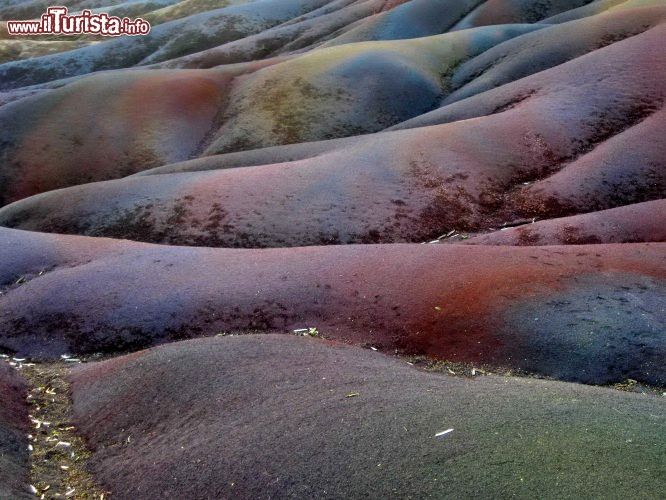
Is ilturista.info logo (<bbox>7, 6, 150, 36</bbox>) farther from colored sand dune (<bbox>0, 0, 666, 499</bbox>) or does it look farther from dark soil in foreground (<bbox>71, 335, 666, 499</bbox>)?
dark soil in foreground (<bbox>71, 335, 666, 499</bbox>)

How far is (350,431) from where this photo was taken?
7.54m

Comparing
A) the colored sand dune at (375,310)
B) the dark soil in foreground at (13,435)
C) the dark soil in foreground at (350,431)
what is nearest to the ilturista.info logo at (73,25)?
the colored sand dune at (375,310)

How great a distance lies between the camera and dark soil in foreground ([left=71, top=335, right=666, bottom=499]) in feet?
21.7

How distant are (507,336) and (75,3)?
117 metres

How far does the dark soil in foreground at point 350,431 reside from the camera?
6613 mm

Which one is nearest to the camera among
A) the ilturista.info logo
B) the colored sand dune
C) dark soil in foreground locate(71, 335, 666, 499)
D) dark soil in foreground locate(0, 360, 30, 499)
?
dark soil in foreground locate(71, 335, 666, 499)

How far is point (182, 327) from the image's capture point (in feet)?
42.0

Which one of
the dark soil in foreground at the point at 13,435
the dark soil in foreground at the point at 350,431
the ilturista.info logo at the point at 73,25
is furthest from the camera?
the ilturista.info logo at the point at 73,25

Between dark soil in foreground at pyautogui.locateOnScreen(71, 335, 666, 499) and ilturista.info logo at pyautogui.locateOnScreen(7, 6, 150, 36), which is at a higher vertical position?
ilturista.info logo at pyautogui.locateOnScreen(7, 6, 150, 36)

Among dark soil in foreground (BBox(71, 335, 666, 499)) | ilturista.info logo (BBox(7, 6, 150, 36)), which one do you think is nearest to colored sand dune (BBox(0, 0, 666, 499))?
dark soil in foreground (BBox(71, 335, 666, 499))

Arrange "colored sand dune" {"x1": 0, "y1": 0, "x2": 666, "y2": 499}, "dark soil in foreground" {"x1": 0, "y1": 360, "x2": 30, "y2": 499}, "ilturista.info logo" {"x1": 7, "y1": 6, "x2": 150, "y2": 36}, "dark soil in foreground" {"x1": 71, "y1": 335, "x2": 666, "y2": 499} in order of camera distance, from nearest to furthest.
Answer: "dark soil in foreground" {"x1": 71, "y1": 335, "x2": 666, "y2": 499} → "colored sand dune" {"x1": 0, "y1": 0, "x2": 666, "y2": 499} → "dark soil in foreground" {"x1": 0, "y1": 360, "x2": 30, "y2": 499} → "ilturista.info logo" {"x1": 7, "y1": 6, "x2": 150, "y2": 36}

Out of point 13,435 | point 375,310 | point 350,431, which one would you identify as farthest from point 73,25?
point 350,431

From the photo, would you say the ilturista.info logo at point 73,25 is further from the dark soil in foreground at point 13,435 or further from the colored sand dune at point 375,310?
the dark soil in foreground at point 13,435

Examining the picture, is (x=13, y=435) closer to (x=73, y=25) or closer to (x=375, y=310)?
(x=375, y=310)
